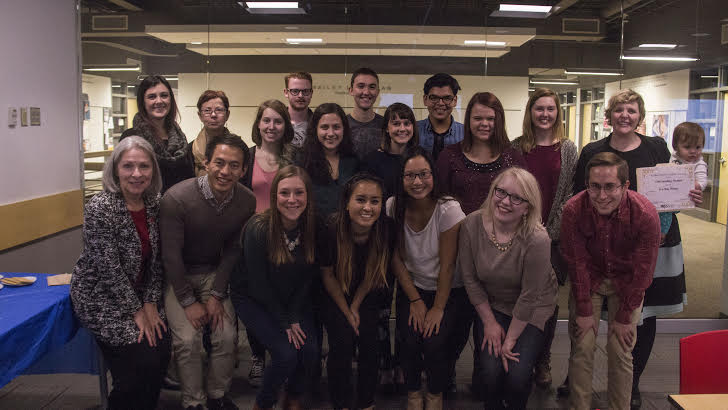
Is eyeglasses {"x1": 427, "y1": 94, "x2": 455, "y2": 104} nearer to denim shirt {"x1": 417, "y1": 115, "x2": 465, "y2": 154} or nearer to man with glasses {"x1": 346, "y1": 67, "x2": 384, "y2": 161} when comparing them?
denim shirt {"x1": 417, "y1": 115, "x2": 465, "y2": 154}

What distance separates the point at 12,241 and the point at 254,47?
2.29 m

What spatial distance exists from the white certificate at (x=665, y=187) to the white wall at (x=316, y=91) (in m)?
1.44

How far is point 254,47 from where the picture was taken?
4.26 meters

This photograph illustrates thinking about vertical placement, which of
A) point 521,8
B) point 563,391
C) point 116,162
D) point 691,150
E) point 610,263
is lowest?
point 563,391

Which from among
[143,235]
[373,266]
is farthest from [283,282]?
[143,235]

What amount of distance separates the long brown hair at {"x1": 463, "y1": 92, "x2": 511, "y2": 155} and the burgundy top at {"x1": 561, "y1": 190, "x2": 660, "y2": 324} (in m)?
0.53

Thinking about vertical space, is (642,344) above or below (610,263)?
below

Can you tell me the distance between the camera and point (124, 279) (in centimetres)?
247

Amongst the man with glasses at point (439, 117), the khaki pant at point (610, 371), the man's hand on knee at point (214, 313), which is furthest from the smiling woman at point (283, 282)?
the khaki pant at point (610, 371)

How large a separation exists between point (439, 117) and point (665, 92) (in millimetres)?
2072

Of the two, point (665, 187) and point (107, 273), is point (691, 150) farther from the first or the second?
point (107, 273)

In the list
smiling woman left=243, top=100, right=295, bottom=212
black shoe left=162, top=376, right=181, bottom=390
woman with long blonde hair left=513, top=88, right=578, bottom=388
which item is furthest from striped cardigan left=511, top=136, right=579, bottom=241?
black shoe left=162, top=376, right=181, bottom=390

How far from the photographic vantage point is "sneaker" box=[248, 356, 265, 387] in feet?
10.5

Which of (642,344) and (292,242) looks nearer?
(292,242)
